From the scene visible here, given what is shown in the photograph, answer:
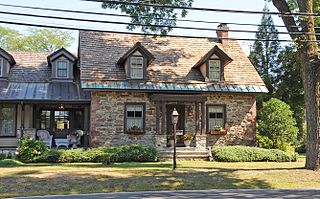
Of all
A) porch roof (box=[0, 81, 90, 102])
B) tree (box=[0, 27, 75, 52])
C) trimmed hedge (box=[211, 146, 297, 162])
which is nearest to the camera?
trimmed hedge (box=[211, 146, 297, 162])

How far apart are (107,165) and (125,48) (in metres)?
9.18

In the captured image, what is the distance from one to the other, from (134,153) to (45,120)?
7077 mm

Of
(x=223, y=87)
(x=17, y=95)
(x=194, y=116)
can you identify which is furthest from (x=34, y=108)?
(x=223, y=87)

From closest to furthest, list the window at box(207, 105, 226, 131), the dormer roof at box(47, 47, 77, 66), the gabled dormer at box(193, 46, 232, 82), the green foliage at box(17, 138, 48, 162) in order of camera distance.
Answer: the green foliage at box(17, 138, 48, 162) < the window at box(207, 105, 226, 131) < the gabled dormer at box(193, 46, 232, 82) < the dormer roof at box(47, 47, 77, 66)

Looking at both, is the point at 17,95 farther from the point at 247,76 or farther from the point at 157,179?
the point at 247,76

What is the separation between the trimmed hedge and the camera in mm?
19547

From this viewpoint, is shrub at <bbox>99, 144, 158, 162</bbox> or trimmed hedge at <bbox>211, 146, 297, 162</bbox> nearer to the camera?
shrub at <bbox>99, 144, 158, 162</bbox>

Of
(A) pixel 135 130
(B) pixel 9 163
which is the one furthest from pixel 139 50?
(B) pixel 9 163

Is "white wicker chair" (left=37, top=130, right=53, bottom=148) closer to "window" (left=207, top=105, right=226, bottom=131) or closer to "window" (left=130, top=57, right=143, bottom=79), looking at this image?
"window" (left=130, top=57, right=143, bottom=79)

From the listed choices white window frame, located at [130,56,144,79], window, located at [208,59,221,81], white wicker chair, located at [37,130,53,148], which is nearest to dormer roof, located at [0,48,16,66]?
white wicker chair, located at [37,130,53,148]

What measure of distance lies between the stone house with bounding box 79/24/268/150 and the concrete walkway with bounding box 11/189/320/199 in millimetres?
8515

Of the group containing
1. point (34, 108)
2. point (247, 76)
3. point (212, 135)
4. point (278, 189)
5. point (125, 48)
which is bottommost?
point (278, 189)

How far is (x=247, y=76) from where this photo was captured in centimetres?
2373

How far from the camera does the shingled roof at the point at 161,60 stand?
2188cm
